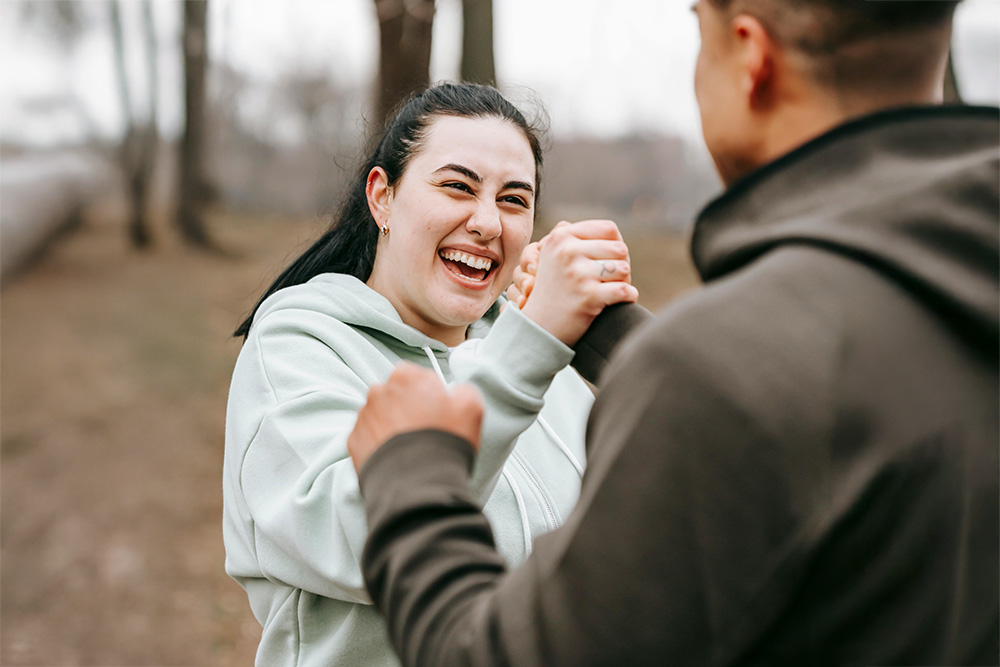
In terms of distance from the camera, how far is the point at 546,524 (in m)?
2.00

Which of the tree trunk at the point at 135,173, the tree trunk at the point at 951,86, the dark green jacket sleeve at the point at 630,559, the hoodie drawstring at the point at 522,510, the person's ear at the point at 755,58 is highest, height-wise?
the person's ear at the point at 755,58

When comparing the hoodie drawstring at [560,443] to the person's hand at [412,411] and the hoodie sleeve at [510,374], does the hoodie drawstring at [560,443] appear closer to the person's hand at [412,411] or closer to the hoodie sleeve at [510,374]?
the hoodie sleeve at [510,374]

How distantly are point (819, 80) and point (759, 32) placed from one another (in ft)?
0.33

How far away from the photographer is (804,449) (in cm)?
90

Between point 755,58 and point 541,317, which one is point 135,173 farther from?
point 755,58

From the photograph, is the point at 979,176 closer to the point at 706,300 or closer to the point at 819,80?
the point at 819,80

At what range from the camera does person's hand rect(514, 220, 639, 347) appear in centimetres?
146

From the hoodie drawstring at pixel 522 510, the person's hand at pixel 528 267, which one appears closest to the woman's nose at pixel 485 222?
the person's hand at pixel 528 267

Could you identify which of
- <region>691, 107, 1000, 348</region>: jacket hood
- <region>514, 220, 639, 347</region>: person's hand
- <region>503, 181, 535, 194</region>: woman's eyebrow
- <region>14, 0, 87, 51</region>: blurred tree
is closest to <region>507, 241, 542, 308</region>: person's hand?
<region>514, 220, 639, 347</region>: person's hand

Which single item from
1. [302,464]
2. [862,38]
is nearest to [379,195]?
[302,464]

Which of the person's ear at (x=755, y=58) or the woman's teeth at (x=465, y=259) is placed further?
the woman's teeth at (x=465, y=259)

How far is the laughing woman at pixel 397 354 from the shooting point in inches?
57.9

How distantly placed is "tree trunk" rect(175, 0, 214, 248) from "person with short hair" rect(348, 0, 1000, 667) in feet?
39.5

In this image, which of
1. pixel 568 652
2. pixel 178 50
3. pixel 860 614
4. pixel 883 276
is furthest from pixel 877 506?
pixel 178 50
